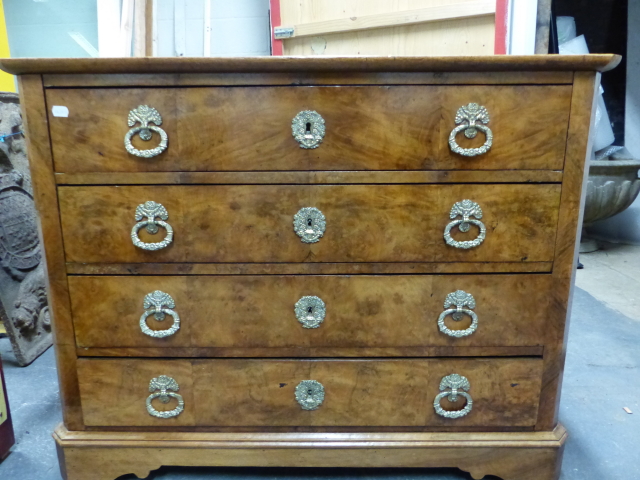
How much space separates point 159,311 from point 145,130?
385mm

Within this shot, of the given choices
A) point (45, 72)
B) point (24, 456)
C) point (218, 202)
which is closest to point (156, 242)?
point (218, 202)

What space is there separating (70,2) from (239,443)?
1.87m

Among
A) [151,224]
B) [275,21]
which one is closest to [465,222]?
[151,224]

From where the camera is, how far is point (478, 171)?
90 cm

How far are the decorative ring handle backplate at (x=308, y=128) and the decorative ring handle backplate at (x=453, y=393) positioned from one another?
607 mm

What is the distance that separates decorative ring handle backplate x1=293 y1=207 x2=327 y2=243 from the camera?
36.2 inches

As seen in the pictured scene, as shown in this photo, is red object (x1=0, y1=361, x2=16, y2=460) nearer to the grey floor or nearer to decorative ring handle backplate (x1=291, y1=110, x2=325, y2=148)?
the grey floor

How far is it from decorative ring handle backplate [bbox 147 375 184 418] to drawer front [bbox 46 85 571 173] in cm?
48

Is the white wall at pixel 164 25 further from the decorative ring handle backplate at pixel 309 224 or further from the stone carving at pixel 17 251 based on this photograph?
the decorative ring handle backplate at pixel 309 224

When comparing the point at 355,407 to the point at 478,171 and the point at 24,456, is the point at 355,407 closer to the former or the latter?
the point at 478,171

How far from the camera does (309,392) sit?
1.03 meters

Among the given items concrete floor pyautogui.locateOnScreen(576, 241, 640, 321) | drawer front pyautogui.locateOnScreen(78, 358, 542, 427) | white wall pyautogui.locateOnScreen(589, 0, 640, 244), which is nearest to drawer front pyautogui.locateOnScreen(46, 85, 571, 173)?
drawer front pyautogui.locateOnScreen(78, 358, 542, 427)

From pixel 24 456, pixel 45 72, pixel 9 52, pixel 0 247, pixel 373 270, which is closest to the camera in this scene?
pixel 45 72

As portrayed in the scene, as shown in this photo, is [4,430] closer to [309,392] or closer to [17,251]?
[17,251]
